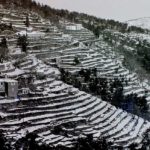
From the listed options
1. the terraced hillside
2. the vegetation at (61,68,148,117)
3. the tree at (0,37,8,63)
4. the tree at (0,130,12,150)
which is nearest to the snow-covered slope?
the terraced hillside

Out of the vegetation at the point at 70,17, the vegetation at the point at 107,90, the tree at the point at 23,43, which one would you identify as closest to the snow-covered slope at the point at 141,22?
the vegetation at the point at 70,17

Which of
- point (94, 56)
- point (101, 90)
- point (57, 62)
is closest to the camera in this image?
point (101, 90)

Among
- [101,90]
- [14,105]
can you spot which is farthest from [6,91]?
[101,90]

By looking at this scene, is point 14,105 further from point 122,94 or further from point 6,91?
point 122,94

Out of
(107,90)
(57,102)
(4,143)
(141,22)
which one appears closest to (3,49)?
(107,90)

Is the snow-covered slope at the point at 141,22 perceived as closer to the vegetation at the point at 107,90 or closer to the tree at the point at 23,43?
the tree at the point at 23,43

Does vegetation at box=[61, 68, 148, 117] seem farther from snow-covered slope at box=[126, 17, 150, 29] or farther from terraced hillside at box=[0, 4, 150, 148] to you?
snow-covered slope at box=[126, 17, 150, 29]

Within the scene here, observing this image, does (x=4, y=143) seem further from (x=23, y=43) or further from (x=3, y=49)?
(x=23, y=43)

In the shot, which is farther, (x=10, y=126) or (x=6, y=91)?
(x=6, y=91)
